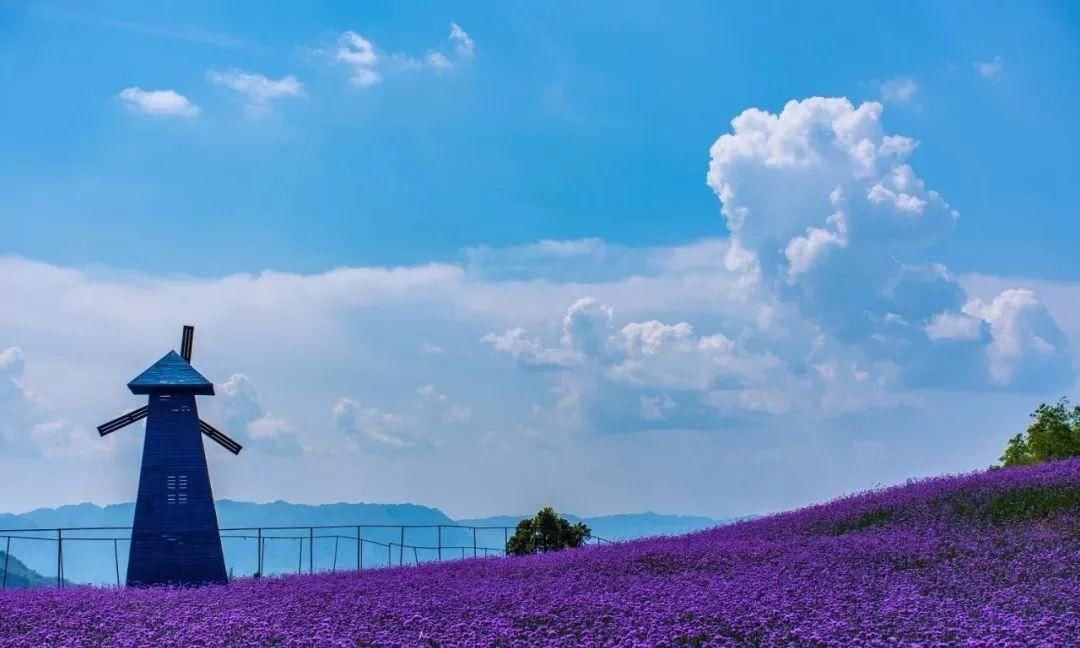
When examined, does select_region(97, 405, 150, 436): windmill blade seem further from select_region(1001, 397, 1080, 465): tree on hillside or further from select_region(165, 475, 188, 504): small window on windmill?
select_region(1001, 397, 1080, 465): tree on hillside

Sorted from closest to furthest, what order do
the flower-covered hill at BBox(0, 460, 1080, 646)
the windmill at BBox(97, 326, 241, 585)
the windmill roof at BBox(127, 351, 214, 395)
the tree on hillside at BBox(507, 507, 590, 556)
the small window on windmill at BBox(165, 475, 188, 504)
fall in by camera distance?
the flower-covered hill at BBox(0, 460, 1080, 646), the windmill at BBox(97, 326, 241, 585), the small window on windmill at BBox(165, 475, 188, 504), the windmill roof at BBox(127, 351, 214, 395), the tree on hillside at BBox(507, 507, 590, 556)

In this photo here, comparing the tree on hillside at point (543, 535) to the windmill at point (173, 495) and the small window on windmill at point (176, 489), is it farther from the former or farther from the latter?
the small window on windmill at point (176, 489)

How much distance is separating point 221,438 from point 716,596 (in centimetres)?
1710

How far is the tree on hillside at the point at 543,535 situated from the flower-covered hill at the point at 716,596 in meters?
7.24

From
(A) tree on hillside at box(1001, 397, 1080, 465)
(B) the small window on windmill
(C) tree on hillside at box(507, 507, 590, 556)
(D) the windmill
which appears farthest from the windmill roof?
(A) tree on hillside at box(1001, 397, 1080, 465)

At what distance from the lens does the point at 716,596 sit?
45.3 ft

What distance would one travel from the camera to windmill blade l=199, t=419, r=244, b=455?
27.4 metres

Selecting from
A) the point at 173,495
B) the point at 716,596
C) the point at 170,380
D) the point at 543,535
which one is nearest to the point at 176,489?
the point at 173,495

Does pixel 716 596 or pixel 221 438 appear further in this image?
pixel 221 438

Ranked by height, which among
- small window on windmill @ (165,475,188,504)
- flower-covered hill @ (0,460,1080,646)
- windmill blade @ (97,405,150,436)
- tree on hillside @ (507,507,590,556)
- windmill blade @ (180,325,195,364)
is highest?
windmill blade @ (180,325,195,364)

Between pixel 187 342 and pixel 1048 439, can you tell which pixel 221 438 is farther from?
pixel 1048 439

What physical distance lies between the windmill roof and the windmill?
2cm

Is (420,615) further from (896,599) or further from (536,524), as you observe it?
(536,524)

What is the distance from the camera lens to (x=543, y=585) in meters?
16.3
